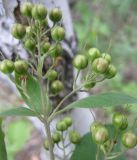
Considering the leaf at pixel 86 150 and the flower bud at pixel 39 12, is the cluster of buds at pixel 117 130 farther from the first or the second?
the flower bud at pixel 39 12

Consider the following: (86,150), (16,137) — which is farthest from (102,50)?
(86,150)

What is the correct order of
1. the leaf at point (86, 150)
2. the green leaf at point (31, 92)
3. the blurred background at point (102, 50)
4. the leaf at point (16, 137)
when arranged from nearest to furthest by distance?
1. the green leaf at point (31, 92)
2. the leaf at point (86, 150)
3. the leaf at point (16, 137)
4. the blurred background at point (102, 50)

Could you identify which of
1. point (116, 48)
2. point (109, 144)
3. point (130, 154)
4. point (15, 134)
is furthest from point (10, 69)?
point (130, 154)

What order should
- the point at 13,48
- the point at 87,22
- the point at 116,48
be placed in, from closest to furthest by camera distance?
the point at 13,48, the point at 116,48, the point at 87,22

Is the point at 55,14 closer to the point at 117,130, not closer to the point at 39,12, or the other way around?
the point at 39,12

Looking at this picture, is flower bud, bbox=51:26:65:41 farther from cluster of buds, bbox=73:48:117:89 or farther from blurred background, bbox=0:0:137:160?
blurred background, bbox=0:0:137:160

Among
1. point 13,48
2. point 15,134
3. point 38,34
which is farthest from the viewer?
point 15,134

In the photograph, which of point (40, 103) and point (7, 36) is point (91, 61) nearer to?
point (40, 103)

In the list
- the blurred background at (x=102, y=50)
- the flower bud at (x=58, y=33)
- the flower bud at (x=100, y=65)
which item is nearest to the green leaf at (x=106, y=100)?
the flower bud at (x=100, y=65)
